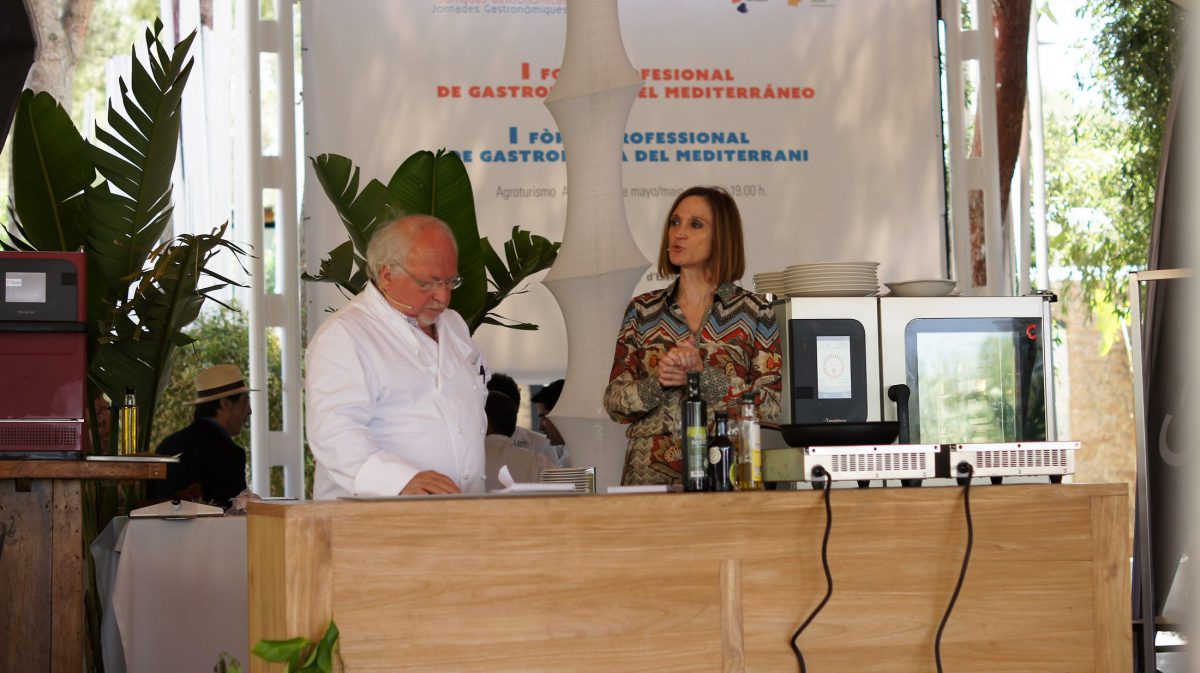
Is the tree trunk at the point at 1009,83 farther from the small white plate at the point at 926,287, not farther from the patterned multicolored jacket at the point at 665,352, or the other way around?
the patterned multicolored jacket at the point at 665,352

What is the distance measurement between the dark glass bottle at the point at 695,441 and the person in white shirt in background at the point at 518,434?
286cm

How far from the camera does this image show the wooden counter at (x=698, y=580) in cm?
219

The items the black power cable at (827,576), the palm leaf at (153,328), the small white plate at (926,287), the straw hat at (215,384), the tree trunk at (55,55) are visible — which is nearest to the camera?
the black power cable at (827,576)

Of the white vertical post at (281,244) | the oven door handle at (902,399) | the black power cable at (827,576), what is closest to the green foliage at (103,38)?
the white vertical post at (281,244)

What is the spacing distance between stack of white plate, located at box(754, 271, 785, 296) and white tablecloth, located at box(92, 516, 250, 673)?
179 cm

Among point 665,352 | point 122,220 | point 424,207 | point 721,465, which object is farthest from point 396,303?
point 122,220

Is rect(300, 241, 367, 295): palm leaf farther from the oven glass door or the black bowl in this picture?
the black bowl

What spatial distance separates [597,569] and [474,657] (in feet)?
0.87

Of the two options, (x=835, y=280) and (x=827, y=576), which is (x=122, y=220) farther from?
(x=827, y=576)

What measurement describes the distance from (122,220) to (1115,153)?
9.15 m

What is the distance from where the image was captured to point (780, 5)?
235 inches

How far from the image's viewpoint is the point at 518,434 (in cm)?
576

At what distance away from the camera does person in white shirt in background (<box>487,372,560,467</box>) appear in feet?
18.1

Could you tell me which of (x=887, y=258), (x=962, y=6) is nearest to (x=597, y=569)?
(x=887, y=258)
